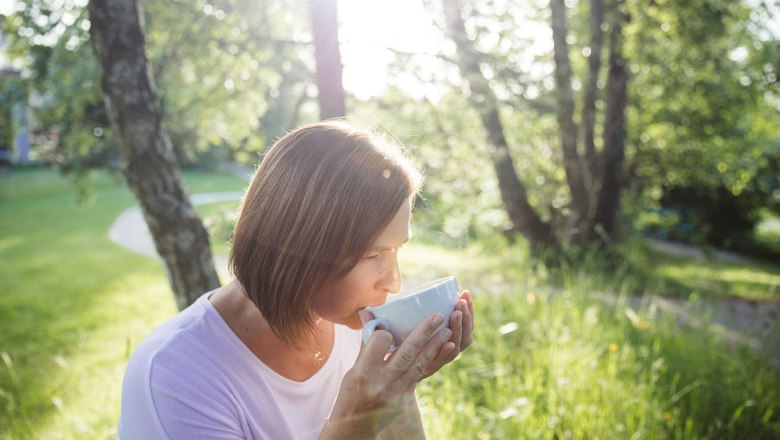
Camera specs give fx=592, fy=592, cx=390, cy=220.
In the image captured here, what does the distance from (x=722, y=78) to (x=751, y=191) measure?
23.3 feet

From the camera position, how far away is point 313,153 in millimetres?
1392

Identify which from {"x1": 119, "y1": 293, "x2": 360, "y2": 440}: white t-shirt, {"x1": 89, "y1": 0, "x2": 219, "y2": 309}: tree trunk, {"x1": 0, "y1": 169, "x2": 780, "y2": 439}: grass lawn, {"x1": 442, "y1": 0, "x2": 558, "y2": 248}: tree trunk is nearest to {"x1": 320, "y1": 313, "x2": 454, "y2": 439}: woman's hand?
{"x1": 119, "y1": 293, "x2": 360, "y2": 440}: white t-shirt

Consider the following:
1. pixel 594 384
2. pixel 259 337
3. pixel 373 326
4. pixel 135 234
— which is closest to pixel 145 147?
pixel 259 337

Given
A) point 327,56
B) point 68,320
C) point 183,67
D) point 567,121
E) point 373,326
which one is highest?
point 327,56

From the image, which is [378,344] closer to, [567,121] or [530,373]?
[530,373]

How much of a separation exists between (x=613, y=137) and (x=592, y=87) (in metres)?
0.95

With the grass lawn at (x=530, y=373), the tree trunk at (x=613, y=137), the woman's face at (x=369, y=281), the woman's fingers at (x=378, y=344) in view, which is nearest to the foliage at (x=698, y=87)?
the tree trunk at (x=613, y=137)

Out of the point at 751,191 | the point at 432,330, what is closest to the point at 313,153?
the point at 432,330

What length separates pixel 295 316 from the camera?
145cm

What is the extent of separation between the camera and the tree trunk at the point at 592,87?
250 inches

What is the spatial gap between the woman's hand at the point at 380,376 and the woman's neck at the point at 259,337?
24 centimetres

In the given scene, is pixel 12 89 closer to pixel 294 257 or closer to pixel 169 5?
pixel 169 5

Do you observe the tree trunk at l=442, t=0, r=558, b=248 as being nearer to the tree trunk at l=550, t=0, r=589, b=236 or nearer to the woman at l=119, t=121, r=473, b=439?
the tree trunk at l=550, t=0, r=589, b=236

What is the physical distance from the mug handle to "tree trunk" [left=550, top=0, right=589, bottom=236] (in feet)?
17.7
